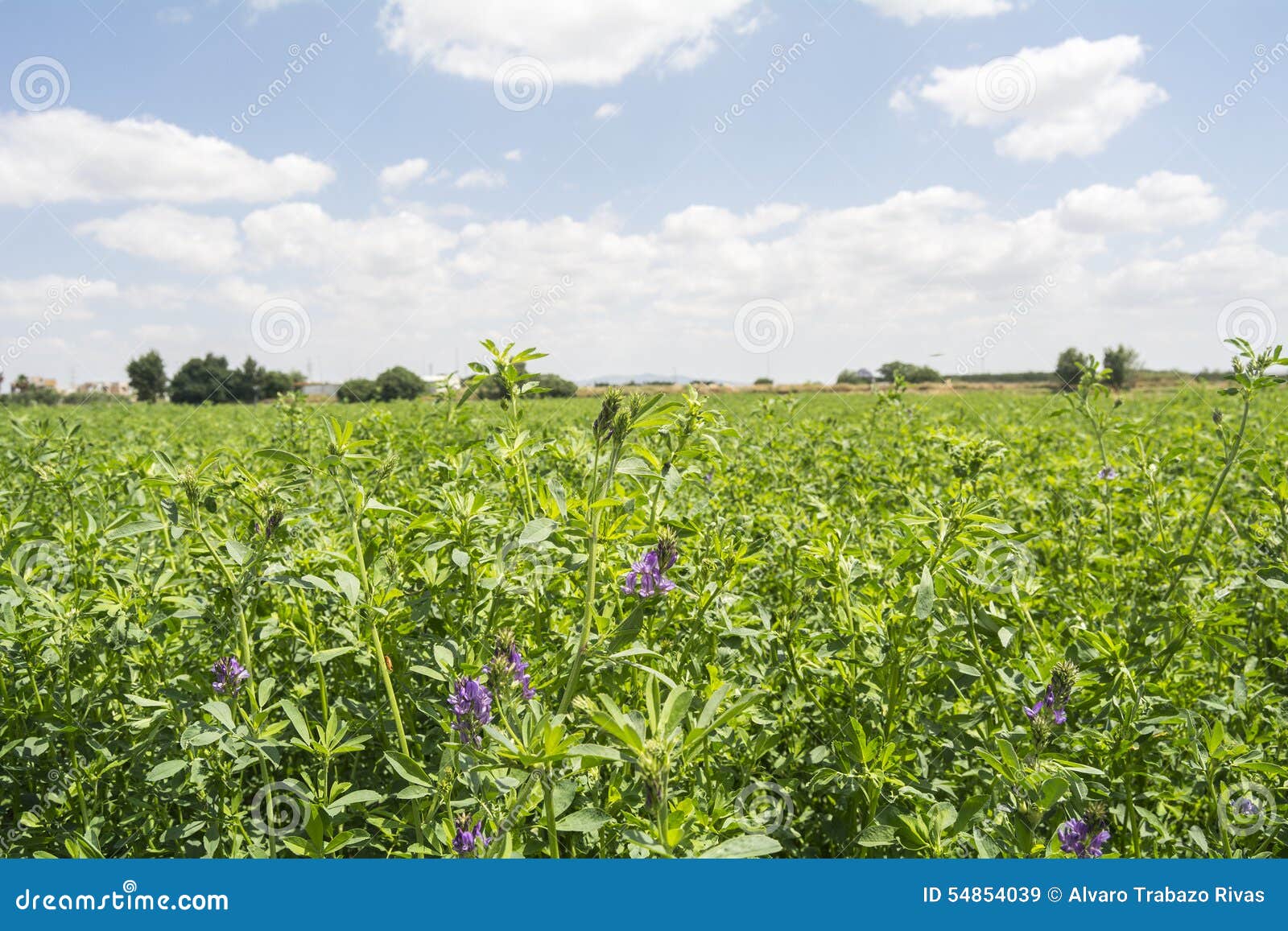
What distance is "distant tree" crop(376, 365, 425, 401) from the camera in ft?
122

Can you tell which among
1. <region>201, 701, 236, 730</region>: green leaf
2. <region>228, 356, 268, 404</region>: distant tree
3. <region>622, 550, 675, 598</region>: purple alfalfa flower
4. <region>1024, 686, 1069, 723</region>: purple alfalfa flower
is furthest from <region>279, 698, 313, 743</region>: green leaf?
<region>228, 356, 268, 404</region>: distant tree

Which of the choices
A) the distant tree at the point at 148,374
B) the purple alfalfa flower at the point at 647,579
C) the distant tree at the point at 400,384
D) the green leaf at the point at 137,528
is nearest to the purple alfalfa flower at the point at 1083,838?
the purple alfalfa flower at the point at 647,579

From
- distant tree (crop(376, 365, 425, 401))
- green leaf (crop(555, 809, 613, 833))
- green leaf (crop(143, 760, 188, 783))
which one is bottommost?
green leaf (crop(143, 760, 188, 783))

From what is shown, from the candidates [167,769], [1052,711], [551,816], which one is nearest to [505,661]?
[551,816]

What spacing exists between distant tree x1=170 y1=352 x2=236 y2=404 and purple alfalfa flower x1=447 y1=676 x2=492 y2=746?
56.3m

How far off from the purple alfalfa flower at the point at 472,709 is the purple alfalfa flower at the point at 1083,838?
56.9 inches

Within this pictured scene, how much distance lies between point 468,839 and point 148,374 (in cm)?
7181

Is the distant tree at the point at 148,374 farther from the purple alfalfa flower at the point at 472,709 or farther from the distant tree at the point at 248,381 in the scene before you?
the purple alfalfa flower at the point at 472,709

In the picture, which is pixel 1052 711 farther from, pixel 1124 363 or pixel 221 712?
pixel 1124 363

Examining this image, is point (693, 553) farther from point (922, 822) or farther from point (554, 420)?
point (554, 420)

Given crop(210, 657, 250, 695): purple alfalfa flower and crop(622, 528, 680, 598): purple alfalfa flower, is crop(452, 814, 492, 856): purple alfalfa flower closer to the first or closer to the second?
crop(622, 528, 680, 598): purple alfalfa flower

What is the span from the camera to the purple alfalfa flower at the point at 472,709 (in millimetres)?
1629

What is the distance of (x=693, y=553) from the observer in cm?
229

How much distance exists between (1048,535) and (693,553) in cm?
241
